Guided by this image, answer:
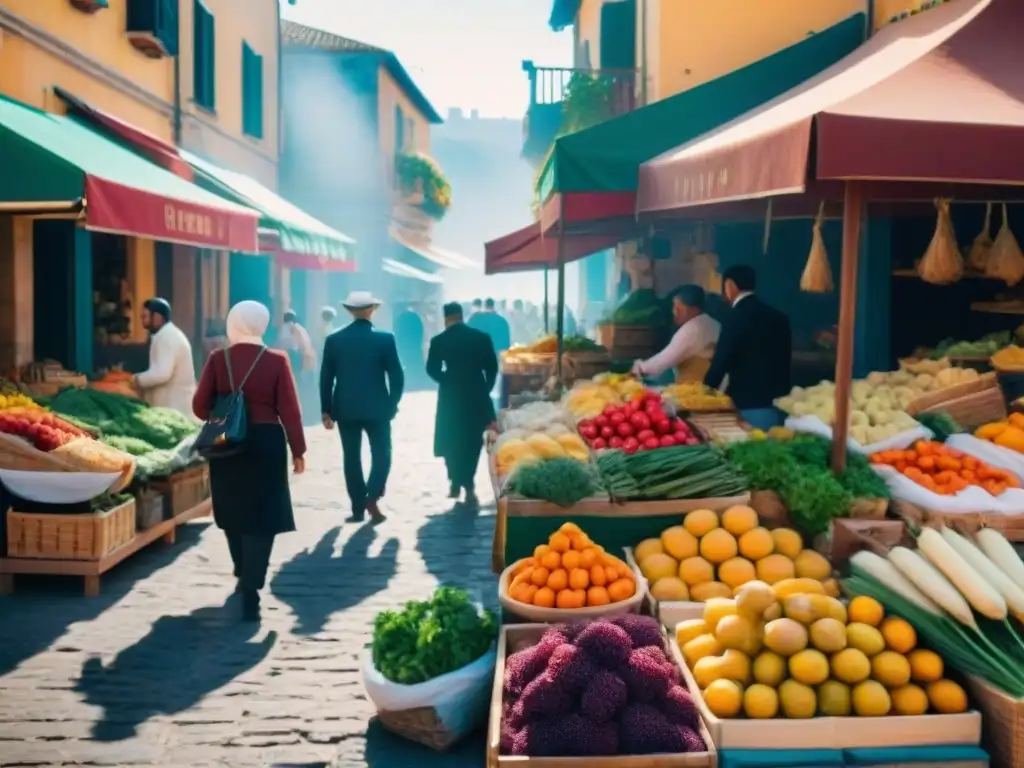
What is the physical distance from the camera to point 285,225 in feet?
48.4

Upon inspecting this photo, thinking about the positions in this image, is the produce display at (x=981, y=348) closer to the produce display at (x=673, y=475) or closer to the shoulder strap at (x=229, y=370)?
the produce display at (x=673, y=475)

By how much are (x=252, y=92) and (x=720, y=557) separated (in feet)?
56.9

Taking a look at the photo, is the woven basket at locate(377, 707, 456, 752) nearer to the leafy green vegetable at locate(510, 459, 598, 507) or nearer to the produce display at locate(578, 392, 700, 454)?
the leafy green vegetable at locate(510, 459, 598, 507)

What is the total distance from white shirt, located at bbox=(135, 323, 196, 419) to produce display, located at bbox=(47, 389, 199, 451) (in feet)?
1.53

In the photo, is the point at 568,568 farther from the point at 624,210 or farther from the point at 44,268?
the point at 44,268

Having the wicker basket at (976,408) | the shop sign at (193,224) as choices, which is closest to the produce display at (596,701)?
the wicker basket at (976,408)

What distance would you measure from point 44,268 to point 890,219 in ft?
26.8

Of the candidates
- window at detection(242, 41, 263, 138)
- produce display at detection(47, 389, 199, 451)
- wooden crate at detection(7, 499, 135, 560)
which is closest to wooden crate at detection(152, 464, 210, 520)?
produce display at detection(47, 389, 199, 451)

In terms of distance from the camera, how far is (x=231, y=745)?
4949mm

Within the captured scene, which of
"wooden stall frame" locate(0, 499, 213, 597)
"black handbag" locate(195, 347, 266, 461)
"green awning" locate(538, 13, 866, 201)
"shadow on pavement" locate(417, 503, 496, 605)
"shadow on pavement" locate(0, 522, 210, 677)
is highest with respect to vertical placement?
"green awning" locate(538, 13, 866, 201)

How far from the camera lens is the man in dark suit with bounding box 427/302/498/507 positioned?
1057 centimetres

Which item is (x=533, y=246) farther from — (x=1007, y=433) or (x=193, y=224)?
(x=1007, y=433)

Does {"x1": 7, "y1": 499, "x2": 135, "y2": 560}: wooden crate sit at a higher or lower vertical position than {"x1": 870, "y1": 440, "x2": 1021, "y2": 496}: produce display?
lower

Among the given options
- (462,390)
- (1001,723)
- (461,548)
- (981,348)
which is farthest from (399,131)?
(1001,723)
